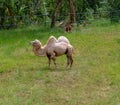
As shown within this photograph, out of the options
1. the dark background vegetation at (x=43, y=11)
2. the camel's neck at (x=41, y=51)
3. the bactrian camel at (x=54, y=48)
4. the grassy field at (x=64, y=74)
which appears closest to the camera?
the grassy field at (x=64, y=74)

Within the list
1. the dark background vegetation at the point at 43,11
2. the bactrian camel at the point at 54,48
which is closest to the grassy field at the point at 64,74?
the bactrian camel at the point at 54,48

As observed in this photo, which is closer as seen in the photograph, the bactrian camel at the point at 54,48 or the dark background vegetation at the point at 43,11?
the bactrian camel at the point at 54,48

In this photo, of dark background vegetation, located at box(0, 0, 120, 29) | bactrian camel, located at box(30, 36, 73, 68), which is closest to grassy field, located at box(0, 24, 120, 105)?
bactrian camel, located at box(30, 36, 73, 68)

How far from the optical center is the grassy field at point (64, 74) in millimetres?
7465

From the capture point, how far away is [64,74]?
9.01 m

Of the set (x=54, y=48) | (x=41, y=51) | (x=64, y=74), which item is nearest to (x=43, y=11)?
(x=41, y=51)

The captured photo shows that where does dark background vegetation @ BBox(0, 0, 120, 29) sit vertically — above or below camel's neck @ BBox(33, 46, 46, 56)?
below

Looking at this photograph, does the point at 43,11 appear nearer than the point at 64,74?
No

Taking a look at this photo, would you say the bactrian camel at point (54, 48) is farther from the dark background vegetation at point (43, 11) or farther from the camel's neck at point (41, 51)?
the dark background vegetation at point (43, 11)

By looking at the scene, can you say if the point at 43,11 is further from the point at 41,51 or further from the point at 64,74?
the point at 64,74

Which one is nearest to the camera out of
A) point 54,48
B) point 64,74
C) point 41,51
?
point 64,74

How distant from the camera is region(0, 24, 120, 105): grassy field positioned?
7465mm

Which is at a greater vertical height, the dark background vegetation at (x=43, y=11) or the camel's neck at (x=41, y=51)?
the camel's neck at (x=41, y=51)

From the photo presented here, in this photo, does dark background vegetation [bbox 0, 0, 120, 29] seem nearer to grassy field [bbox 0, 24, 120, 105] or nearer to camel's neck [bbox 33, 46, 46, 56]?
grassy field [bbox 0, 24, 120, 105]
